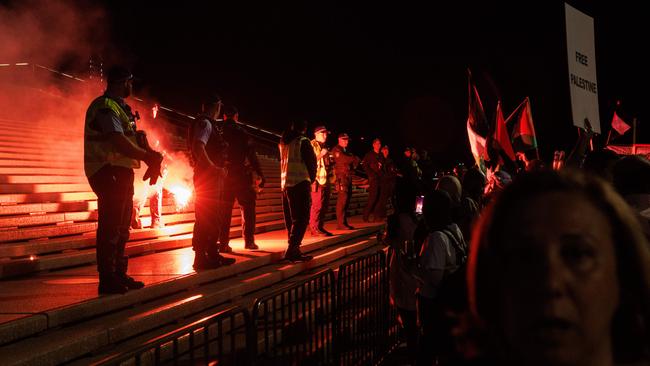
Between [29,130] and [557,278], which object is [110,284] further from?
[29,130]

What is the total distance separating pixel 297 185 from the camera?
27.9 feet

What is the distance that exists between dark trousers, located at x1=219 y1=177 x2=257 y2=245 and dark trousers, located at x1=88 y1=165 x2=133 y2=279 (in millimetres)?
3080

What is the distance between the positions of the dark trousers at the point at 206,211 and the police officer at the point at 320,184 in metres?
3.53

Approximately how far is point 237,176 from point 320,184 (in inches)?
91.4

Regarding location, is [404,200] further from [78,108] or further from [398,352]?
[78,108]

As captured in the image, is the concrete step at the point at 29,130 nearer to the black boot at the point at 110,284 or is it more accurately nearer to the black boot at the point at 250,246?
the black boot at the point at 250,246

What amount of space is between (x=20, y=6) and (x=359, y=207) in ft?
48.6

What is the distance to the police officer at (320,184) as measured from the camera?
10555mm

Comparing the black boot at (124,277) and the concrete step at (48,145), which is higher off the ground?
the concrete step at (48,145)

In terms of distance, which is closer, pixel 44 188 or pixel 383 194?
pixel 44 188

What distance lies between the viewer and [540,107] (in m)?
41.1

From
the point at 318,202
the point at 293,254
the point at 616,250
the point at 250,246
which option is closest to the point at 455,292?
the point at 616,250

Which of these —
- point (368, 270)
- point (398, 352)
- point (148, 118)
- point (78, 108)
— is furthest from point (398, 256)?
point (78, 108)

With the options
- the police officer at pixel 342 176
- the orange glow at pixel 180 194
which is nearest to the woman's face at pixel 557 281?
the orange glow at pixel 180 194
